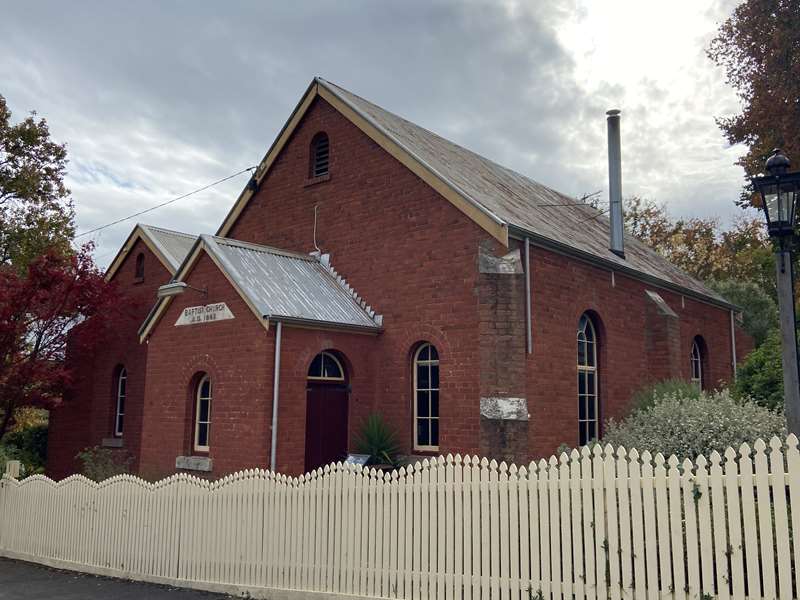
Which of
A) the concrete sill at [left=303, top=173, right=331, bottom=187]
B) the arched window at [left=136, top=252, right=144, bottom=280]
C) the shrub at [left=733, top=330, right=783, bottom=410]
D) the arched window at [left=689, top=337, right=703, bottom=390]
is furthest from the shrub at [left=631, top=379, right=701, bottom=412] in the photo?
the arched window at [left=136, top=252, right=144, bottom=280]

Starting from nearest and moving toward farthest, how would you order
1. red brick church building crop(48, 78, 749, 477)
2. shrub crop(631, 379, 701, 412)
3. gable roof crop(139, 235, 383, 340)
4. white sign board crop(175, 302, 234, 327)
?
red brick church building crop(48, 78, 749, 477) < gable roof crop(139, 235, 383, 340) < white sign board crop(175, 302, 234, 327) < shrub crop(631, 379, 701, 412)

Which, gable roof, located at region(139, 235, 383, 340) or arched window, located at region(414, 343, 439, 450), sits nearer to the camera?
gable roof, located at region(139, 235, 383, 340)

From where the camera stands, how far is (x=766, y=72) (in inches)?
803

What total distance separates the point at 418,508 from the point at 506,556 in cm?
122

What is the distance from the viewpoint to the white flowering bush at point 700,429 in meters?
12.5

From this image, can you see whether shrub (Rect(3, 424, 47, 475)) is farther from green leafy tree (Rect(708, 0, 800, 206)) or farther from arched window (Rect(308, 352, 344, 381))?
green leafy tree (Rect(708, 0, 800, 206))

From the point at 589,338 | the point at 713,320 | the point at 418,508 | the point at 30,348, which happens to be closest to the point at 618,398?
the point at 589,338

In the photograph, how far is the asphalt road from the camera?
971cm

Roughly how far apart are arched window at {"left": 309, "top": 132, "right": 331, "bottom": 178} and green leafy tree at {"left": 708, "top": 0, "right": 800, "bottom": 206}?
1247 cm

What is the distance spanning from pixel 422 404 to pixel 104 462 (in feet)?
30.3

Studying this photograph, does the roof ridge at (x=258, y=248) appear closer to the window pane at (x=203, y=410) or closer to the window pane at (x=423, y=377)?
the window pane at (x=203, y=410)

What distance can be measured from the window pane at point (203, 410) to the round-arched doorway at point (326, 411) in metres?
2.27

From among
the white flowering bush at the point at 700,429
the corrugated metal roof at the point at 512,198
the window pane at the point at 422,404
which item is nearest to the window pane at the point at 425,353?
the window pane at the point at 422,404

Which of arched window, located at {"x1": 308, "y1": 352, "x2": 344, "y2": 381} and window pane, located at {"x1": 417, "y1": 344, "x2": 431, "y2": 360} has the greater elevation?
window pane, located at {"x1": 417, "y1": 344, "x2": 431, "y2": 360}
